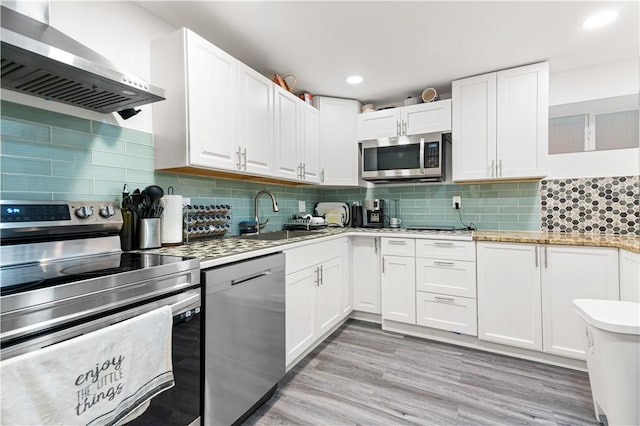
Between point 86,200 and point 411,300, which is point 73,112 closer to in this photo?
point 86,200

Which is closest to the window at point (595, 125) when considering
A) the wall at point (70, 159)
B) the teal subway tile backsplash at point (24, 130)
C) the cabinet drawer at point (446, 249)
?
the cabinet drawer at point (446, 249)

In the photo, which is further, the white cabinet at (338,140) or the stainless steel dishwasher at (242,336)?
the white cabinet at (338,140)

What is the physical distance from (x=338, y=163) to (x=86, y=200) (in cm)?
220

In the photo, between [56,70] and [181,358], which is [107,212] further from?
[181,358]

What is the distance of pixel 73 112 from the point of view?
1472 mm

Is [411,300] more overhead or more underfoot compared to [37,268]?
more underfoot

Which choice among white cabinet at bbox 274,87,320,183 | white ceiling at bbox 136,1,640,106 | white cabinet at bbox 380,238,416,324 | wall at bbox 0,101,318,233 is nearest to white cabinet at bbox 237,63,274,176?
white cabinet at bbox 274,87,320,183

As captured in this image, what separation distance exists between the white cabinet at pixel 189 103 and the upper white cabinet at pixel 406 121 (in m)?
1.67

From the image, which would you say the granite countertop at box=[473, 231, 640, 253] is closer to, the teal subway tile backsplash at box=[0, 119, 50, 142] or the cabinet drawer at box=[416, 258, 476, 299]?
the cabinet drawer at box=[416, 258, 476, 299]

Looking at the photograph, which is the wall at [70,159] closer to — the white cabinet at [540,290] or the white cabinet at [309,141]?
the white cabinet at [309,141]

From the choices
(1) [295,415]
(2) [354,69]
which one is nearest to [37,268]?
(1) [295,415]

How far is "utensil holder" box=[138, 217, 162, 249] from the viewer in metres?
1.59

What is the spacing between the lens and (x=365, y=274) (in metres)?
2.97

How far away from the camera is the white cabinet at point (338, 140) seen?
3104mm
